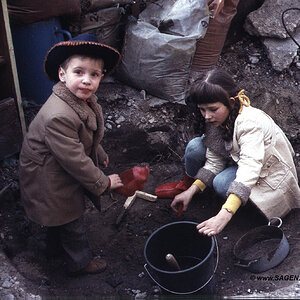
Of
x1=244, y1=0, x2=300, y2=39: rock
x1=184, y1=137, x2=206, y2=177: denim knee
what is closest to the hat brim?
Result: x1=184, y1=137, x2=206, y2=177: denim knee

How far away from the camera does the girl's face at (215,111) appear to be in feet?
9.78

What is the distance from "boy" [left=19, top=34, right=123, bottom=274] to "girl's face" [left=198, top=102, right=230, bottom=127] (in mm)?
681

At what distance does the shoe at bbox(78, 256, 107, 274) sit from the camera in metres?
3.11

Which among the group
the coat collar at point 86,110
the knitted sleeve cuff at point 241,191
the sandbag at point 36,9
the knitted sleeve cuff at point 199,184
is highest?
the sandbag at point 36,9

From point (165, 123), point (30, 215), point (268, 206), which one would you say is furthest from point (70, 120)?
point (165, 123)

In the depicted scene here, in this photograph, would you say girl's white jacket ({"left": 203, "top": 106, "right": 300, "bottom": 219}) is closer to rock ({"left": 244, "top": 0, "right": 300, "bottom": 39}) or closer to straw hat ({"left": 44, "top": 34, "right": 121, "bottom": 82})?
straw hat ({"left": 44, "top": 34, "right": 121, "bottom": 82})

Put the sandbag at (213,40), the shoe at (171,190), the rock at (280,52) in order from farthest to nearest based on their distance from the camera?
the rock at (280,52)
the sandbag at (213,40)
the shoe at (171,190)

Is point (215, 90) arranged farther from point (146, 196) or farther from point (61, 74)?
point (146, 196)

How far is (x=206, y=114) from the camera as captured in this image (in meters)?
3.02

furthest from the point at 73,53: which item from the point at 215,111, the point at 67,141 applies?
the point at 215,111

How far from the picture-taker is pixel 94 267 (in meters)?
→ 3.13

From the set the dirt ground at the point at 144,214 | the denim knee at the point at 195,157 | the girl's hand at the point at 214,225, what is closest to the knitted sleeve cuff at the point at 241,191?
the girl's hand at the point at 214,225

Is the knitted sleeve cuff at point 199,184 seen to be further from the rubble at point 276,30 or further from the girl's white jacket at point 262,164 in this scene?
the rubble at point 276,30

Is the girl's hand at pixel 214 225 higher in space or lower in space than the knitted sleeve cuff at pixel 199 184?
higher
